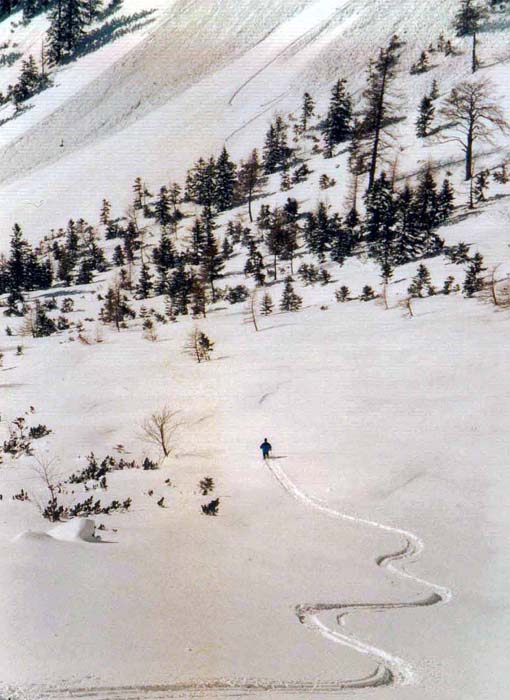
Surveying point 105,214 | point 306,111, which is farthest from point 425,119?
point 105,214

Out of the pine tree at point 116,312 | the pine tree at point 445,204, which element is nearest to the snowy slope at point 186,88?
the pine tree at point 445,204

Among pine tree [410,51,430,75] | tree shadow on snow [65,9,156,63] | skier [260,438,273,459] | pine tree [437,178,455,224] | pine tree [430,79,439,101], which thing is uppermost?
tree shadow on snow [65,9,156,63]

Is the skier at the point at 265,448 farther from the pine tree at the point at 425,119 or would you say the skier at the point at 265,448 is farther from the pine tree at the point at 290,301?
the pine tree at the point at 425,119

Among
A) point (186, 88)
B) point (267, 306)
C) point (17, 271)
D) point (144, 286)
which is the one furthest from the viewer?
point (186, 88)

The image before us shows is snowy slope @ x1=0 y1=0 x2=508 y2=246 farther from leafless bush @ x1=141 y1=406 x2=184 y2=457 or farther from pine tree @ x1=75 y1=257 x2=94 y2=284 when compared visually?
leafless bush @ x1=141 y1=406 x2=184 y2=457

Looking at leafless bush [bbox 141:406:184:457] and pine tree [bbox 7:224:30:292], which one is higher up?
pine tree [bbox 7:224:30:292]

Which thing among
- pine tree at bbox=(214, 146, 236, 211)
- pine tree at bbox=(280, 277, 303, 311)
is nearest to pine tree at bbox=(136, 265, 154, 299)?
pine tree at bbox=(280, 277, 303, 311)

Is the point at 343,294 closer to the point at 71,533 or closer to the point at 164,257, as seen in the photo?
the point at 164,257
